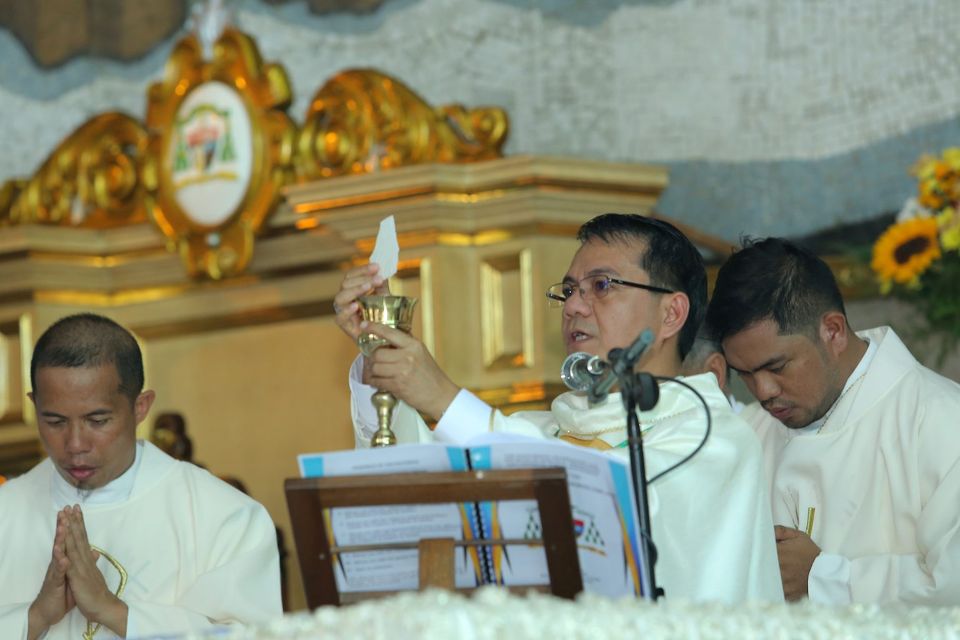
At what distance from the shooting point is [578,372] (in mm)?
4078

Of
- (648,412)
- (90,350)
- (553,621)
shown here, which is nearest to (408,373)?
(648,412)

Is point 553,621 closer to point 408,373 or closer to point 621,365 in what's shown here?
point 621,365

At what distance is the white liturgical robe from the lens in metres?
4.94

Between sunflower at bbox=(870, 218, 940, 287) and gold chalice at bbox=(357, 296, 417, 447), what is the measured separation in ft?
9.91

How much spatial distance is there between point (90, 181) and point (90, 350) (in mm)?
3962

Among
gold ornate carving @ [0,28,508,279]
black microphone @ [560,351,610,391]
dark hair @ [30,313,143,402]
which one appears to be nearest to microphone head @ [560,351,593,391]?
black microphone @ [560,351,610,391]

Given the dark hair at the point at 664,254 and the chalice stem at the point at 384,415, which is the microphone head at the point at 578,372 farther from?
the dark hair at the point at 664,254

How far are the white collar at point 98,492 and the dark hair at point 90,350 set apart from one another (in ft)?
0.89

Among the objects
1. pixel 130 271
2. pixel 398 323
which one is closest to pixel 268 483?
pixel 130 271

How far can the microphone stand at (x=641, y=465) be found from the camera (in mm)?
3645

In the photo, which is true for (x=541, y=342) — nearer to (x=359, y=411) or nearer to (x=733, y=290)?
(x=733, y=290)

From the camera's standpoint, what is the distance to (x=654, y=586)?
3.69 m

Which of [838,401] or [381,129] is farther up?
[381,129]

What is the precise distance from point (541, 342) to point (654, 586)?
11.7 feet
